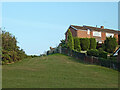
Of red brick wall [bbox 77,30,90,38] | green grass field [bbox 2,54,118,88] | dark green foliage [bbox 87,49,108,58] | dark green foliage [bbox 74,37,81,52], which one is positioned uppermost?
red brick wall [bbox 77,30,90,38]

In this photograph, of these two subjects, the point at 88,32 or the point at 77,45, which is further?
the point at 88,32

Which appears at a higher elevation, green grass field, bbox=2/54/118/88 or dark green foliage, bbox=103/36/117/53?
dark green foliage, bbox=103/36/117/53

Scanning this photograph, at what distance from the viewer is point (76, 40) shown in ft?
155

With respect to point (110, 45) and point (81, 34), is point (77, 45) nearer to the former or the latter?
point (110, 45)

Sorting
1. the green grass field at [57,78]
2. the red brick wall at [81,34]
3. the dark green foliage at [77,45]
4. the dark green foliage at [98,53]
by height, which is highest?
the red brick wall at [81,34]

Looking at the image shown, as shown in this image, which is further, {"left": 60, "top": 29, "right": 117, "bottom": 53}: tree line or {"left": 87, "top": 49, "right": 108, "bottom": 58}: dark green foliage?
{"left": 60, "top": 29, "right": 117, "bottom": 53}: tree line

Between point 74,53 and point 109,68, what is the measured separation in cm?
1377

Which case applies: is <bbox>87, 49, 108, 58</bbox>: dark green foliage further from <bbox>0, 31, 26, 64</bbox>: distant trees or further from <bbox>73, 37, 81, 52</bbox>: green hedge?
<bbox>0, 31, 26, 64</bbox>: distant trees

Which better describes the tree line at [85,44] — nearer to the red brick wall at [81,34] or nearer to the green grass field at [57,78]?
the red brick wall at [81,34]

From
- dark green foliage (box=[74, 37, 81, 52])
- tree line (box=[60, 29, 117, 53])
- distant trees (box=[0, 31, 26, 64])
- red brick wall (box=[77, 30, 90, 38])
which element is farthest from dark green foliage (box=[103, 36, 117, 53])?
distant trees (box=[0, 31, 26, 64])

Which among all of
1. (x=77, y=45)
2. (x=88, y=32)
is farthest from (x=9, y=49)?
(x=88, y=32)

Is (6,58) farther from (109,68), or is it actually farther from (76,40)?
(76,40)

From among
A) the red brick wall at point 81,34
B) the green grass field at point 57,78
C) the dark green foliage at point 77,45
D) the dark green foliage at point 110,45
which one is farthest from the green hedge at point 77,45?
the green grass field at point 57,78

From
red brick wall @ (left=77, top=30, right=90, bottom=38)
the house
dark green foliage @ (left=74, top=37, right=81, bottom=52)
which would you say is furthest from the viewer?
the house
